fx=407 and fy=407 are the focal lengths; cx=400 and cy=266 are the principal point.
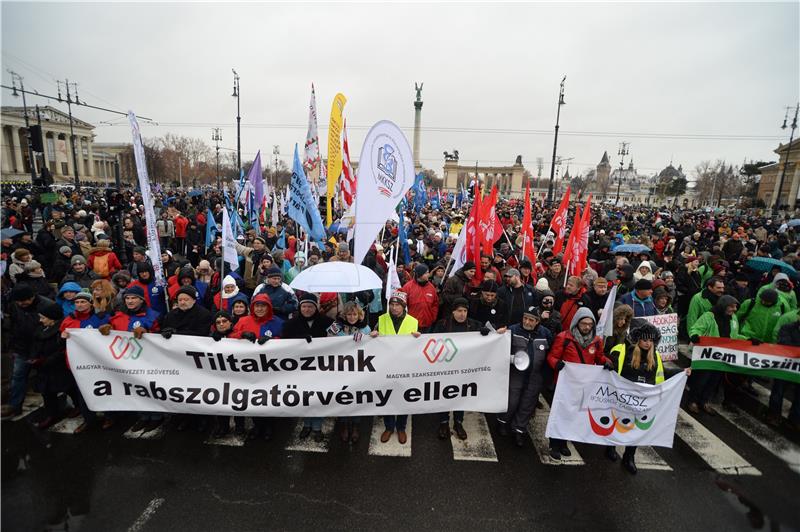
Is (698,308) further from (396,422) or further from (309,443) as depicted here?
(309,443)

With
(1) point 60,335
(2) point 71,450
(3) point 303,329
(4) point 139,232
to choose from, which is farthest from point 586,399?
(4) point 139,232

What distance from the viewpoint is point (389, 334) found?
467cm

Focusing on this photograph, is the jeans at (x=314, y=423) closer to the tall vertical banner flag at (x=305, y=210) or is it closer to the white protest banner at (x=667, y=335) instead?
the tall vertical banner flag at (x=305, y=210)

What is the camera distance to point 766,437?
5.07 metres

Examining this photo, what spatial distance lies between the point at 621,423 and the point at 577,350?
90 centimetres

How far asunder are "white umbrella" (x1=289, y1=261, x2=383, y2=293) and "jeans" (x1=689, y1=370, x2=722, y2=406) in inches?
184

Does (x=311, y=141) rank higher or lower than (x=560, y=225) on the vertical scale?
higher

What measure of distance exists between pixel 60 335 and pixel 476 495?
4846 mm

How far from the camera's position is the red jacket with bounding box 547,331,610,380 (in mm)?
4477

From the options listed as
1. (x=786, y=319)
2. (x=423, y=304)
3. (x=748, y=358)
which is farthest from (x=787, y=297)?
(x=423, y=304)

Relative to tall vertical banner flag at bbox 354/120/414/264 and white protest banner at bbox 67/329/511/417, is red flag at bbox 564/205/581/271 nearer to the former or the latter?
tall vertical banner flag at bbox 354/120/414/264

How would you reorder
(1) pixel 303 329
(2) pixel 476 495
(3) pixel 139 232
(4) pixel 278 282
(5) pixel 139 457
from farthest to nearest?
(3) pixel 139 232 < (4) pixel 278 282 < (1) pixel 303 329 < (5) pixel 139 457 < (2) pixel 476 495

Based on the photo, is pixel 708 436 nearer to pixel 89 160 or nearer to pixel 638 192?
pixel 89 160

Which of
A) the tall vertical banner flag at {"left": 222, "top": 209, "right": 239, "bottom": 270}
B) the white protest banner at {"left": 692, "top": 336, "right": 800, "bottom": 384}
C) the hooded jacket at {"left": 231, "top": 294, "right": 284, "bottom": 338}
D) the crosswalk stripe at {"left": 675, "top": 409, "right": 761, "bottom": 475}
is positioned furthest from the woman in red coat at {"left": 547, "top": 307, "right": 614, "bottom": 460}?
the tall vertical banner flag at {"left": 222, "top": 209, "right": 239, "bottom": 270}
